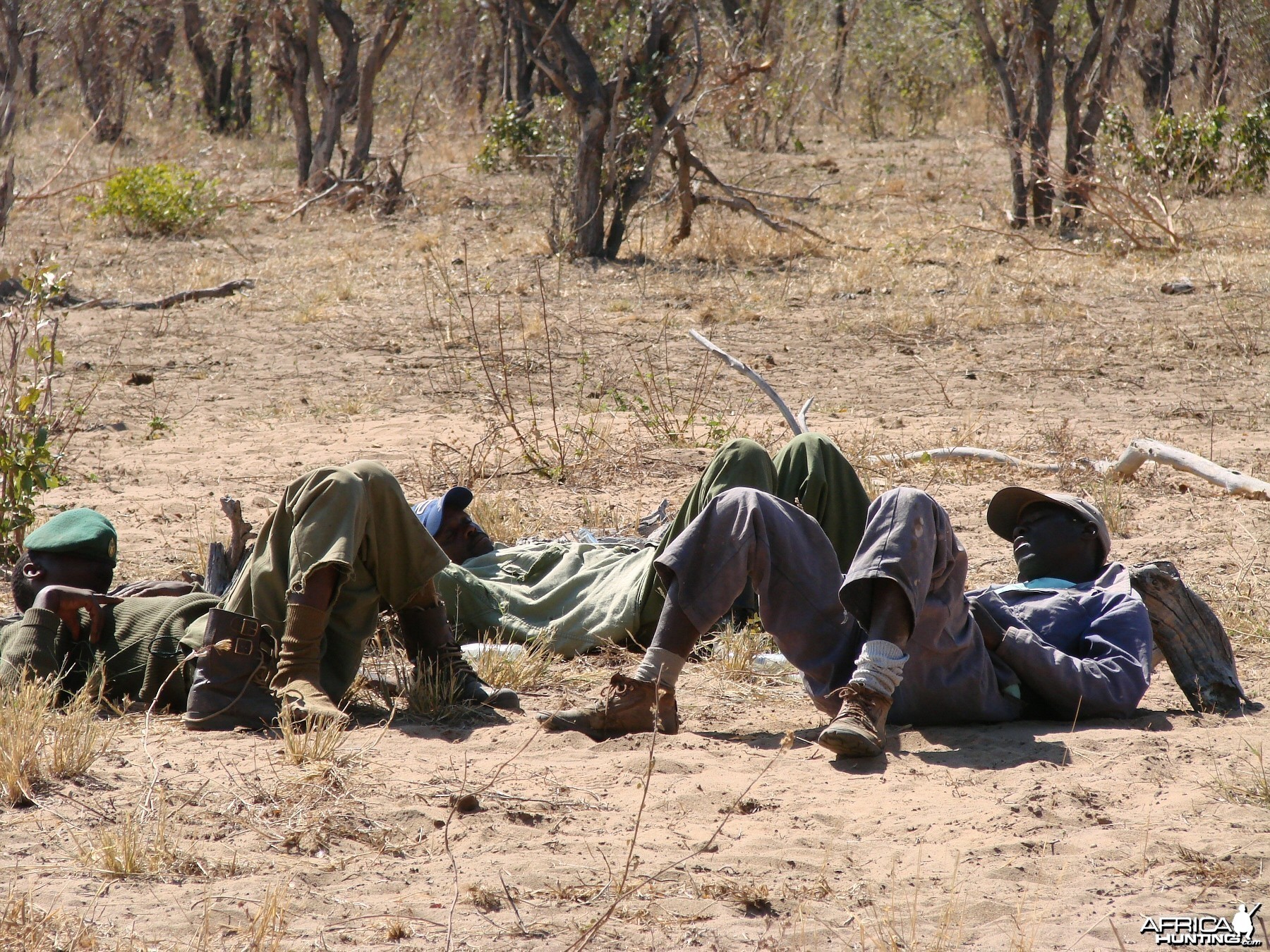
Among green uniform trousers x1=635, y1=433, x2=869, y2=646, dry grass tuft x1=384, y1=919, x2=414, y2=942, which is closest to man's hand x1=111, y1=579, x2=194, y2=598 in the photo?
green uniform trousers x1=635, y1=433, x2=869, y2=646

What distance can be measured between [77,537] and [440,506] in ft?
3.79

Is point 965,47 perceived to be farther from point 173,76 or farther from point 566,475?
point 566,475

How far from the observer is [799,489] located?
13.0ft

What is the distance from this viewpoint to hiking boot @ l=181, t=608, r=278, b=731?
10.5ft

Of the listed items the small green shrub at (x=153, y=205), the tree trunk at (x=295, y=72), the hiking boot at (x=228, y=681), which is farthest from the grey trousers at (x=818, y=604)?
the tree trunk at (x=295, y=72)

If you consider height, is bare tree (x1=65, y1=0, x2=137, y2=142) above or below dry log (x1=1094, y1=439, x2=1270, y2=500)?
above

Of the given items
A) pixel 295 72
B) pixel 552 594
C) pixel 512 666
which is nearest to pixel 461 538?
pixel 552 594

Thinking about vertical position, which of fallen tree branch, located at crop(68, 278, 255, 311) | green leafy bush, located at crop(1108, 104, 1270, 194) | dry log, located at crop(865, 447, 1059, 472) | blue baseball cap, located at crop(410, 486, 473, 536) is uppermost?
green leafy bush, located at crop(1108, 104, 1270, 194)

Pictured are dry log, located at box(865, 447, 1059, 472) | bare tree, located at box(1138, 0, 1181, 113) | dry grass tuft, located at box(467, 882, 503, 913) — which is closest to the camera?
dry grass tuft, located at box(467, 882, 503, 913)

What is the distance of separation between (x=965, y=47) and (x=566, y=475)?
16.3m

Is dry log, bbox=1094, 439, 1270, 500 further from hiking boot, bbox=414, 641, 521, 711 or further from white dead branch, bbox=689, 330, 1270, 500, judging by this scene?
hiking boot, bbox=414, 641, 521, 711

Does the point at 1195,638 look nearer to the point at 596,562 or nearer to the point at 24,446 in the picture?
the point at 596,562

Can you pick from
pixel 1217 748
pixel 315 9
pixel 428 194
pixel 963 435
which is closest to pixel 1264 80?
pixel 428 194

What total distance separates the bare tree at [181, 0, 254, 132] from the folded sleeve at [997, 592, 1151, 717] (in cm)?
2077
